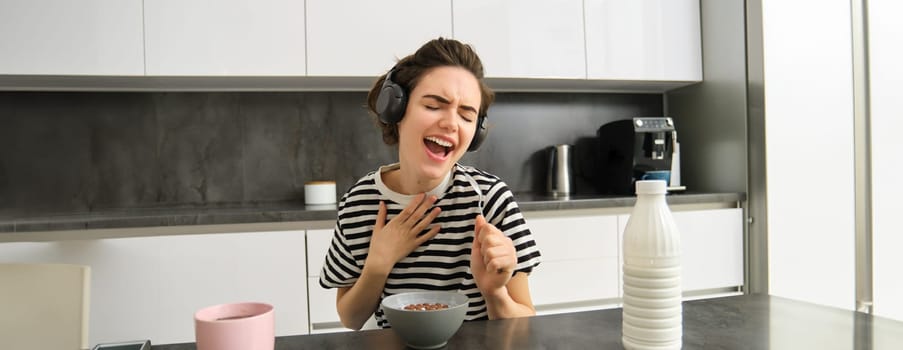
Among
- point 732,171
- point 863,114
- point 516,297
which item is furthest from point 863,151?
point 516,297

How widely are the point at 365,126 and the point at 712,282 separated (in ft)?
5.64

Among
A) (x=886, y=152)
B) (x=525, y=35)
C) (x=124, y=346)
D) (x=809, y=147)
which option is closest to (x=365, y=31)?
(x=525, y=35)

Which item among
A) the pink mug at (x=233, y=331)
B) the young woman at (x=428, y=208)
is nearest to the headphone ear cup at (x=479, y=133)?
the young woman at (x=428, y=208)

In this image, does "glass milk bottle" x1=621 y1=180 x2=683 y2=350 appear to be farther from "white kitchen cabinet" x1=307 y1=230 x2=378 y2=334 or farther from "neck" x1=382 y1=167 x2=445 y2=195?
"white kitchen cabinet" x1=307 y1=230 x2=378 y2=334

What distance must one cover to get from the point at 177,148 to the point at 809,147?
2.75 meters

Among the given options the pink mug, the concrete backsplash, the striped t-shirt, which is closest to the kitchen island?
the pink mug

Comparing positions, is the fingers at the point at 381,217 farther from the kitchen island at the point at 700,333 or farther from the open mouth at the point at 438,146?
the kitchen island at the point at 700,333

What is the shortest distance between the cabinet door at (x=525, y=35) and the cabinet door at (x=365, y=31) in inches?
5.7

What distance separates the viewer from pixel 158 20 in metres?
2.16

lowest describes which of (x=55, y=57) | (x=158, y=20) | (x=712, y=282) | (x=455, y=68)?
(x=712, y=282)

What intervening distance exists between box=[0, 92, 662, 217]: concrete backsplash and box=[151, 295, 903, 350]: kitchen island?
1.86 meters

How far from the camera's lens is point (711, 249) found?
2.42 m

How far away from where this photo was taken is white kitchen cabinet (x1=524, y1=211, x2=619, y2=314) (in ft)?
7.25

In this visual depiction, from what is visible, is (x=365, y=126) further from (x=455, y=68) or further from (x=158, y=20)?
(x=455, y=68)
